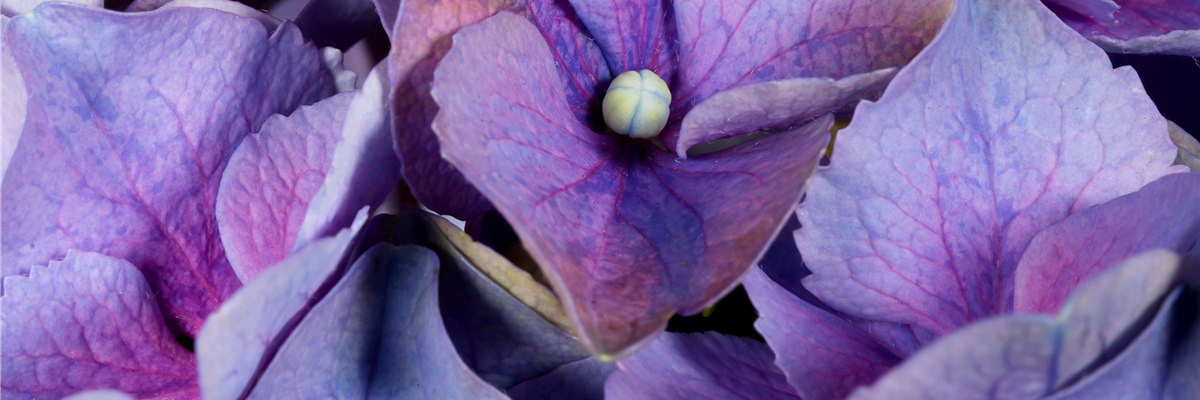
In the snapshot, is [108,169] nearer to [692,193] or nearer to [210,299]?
[210,299]

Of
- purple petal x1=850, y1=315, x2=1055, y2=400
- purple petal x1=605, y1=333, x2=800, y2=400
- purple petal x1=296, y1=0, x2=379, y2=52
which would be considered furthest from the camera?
purple petal x1=296, y1=0, x2=379, y2=52

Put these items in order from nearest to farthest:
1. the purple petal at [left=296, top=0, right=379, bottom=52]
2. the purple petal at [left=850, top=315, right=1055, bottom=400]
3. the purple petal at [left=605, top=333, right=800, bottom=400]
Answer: the purple petal at [left=850, top=315, right=1055, bottom=400] → the purple petal at [left=605, top=333, right=800, bottom=400] → the purple petal at [left=296, top=0, right=379, bottom=52]

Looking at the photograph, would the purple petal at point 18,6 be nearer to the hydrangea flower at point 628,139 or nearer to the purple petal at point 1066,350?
the hydrangea flower at point 628,139

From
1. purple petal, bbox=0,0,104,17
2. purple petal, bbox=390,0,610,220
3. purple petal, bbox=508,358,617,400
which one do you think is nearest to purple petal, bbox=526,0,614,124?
purple petal, bbox=390,0,610,220

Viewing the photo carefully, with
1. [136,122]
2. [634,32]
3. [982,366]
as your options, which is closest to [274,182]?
[136,122]

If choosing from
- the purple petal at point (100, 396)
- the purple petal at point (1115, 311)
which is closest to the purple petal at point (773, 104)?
the purple petal at point (1115, 311)

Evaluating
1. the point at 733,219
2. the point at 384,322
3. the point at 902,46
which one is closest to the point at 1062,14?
the point at 902,46

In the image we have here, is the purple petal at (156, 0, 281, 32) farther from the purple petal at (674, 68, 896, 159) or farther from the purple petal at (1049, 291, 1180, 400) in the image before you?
the purple petal at (1049, 291, 1180, 400)

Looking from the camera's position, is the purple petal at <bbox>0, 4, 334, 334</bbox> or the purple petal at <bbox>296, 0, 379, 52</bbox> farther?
the purple petal at <bbox>296, 0, 379, 52</bbox>
